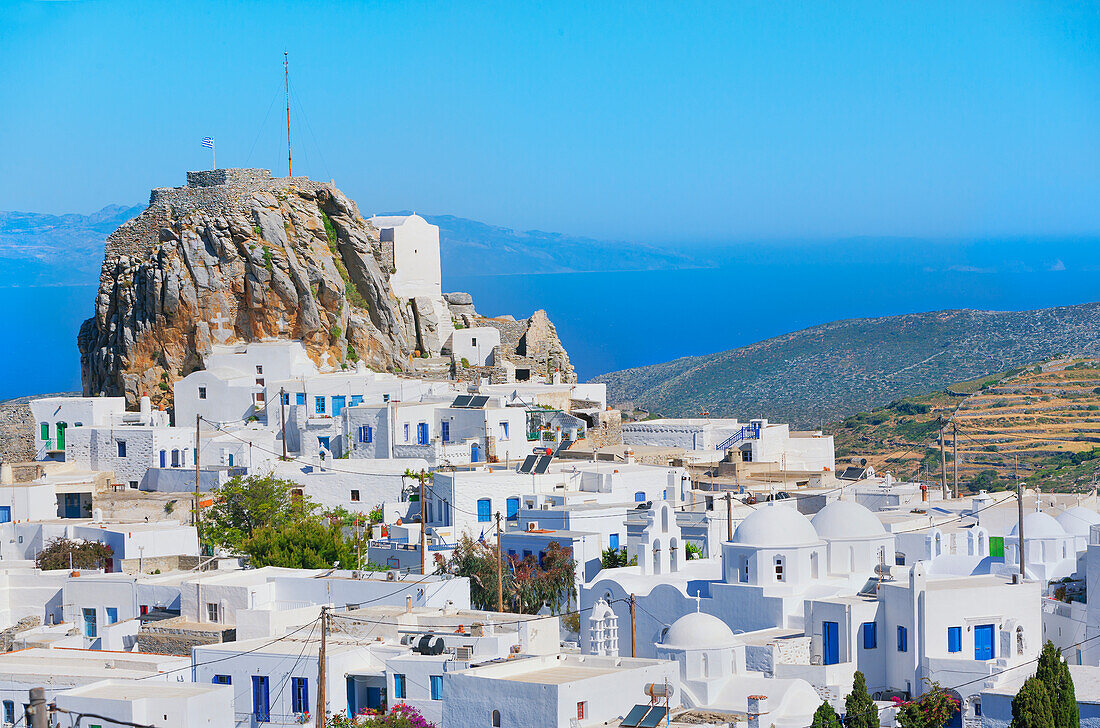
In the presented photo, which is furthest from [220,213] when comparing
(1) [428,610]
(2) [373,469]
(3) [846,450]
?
(3) [846,450]

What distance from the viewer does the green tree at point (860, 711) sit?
92.6 feet

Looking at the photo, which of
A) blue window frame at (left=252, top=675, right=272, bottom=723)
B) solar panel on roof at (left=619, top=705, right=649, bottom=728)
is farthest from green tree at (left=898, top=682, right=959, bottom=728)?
blue window frame at (left=252, top=675, right=272, bottom=723)

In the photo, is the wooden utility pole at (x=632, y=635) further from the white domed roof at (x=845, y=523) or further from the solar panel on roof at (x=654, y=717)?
the solar panel on roof at (x=654, y=717)

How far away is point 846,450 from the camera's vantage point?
273 ft

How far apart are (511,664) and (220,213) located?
3606cm

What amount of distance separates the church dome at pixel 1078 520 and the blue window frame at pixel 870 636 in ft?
23.6

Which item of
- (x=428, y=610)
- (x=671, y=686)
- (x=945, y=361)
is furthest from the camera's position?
(x=945, y=361)

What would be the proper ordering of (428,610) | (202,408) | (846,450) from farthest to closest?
(846,450) < (202,408) < (428,610)

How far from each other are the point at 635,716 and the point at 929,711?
596 centimetres

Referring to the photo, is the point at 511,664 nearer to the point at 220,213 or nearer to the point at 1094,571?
the point at 1094,571

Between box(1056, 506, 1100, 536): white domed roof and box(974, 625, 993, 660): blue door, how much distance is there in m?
6.21

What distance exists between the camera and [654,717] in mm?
27094

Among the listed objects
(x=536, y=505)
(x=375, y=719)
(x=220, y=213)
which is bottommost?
(x=375, y=719)

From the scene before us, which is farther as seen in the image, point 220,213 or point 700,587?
point 220,213
